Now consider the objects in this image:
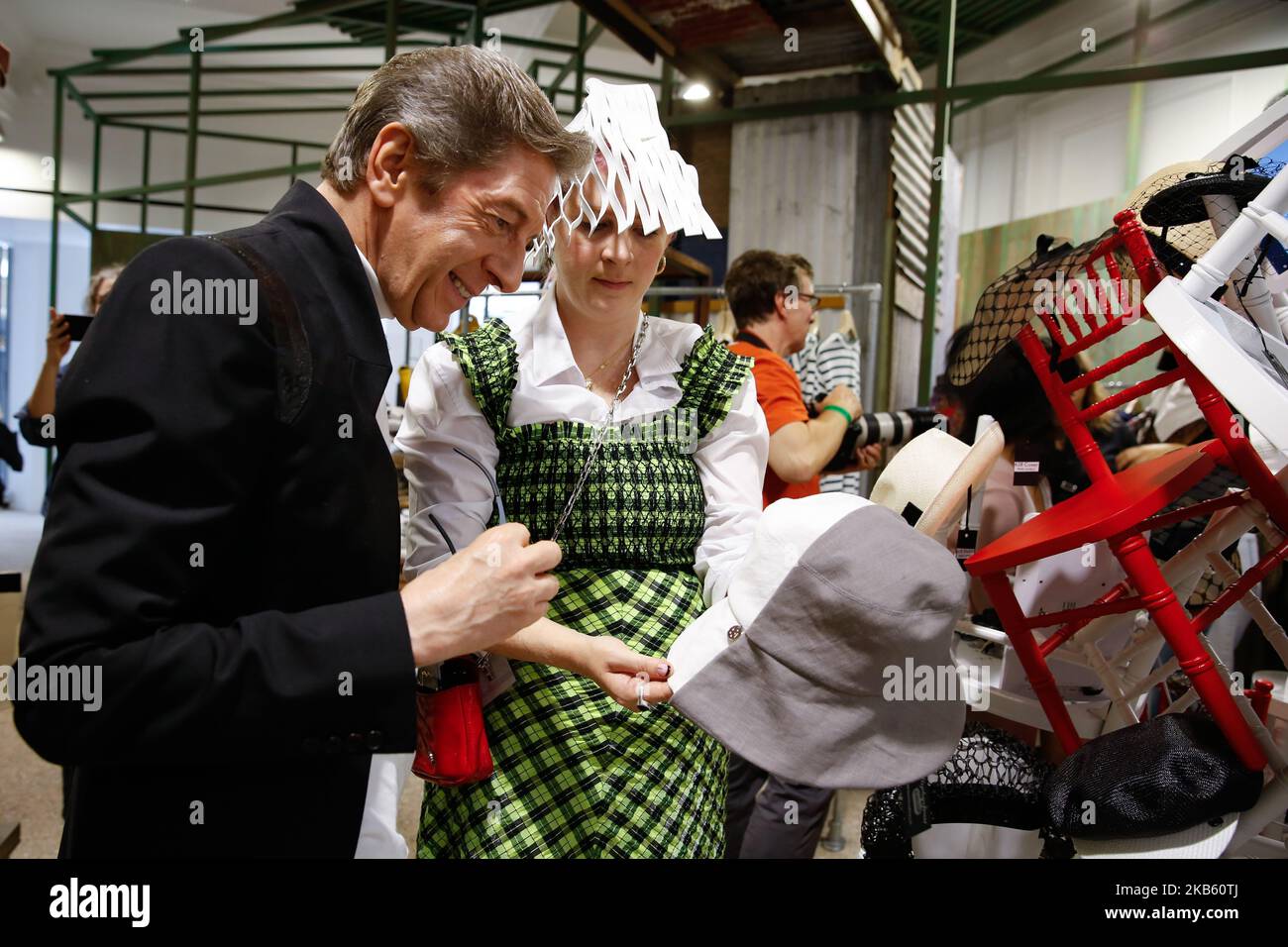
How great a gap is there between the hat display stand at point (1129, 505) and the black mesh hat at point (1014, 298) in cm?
1

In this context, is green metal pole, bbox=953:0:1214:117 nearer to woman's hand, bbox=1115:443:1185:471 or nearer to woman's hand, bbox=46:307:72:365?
woman's hand, bbox=1115:443:1185:471

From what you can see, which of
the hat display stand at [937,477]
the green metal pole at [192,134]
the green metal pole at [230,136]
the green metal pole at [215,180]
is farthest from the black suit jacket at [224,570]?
the green metal pole at [192,134]

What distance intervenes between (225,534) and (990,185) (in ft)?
7.14

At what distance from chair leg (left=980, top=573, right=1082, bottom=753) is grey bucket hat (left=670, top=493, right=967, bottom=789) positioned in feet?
0.93

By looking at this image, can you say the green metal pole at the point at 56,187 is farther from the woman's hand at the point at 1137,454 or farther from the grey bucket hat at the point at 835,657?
the woman's hand at the point at 1137,454

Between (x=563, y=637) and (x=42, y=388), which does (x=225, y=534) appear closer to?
(x=563, y=637)

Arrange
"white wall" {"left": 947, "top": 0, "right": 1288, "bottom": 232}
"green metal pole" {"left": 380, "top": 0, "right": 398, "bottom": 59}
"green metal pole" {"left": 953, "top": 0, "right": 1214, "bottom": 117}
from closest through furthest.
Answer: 1. "white wall" {"left": 947, "top": 0, "right": 1288, "bottom": 232}
2. "green metal pole" {"left": 953, "top": 0, "right": 1214, "bottom": 117}
3. "green metal pole" {"left": 380, "top": 0, "right": 398, "bottom": 59}

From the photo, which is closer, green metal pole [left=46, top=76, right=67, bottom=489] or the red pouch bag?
the red pouch bag

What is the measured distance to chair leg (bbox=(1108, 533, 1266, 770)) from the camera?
1140mm

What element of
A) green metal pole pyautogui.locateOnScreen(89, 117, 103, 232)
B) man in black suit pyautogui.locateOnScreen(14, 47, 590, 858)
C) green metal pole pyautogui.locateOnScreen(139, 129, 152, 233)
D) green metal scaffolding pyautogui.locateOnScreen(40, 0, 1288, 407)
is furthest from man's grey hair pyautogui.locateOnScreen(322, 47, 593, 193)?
green metal pole pyautogui.locateOnScreen(139, 129, 152, 233)

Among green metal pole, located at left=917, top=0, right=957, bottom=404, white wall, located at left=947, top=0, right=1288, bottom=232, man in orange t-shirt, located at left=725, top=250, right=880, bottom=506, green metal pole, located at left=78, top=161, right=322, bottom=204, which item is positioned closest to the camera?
white wall, located at left=947, top=0, right=1288, bottom=232

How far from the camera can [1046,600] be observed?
1.61 metres

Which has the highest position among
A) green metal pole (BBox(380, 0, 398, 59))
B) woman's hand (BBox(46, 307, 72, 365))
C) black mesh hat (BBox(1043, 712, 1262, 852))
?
green metal pole (BBox(380, 0, 398, 59))
